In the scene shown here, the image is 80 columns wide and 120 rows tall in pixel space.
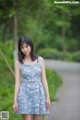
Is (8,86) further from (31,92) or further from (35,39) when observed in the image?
(31,92)

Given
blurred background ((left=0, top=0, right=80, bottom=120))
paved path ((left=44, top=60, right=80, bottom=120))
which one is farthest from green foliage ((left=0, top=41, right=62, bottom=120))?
paved path ((left=44, top=60, right=80, bottom=120))

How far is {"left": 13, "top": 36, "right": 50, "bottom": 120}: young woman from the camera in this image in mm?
5758

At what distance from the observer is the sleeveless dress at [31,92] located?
5758 mm

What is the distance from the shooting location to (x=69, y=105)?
32.3ft

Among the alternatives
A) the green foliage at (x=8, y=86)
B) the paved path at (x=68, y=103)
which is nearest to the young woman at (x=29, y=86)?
the green foliage at (x=8, y=86)

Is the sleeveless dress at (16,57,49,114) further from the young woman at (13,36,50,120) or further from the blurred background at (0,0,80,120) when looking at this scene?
the blurred background at (0,0,80,120)

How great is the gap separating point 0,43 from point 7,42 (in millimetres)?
2043

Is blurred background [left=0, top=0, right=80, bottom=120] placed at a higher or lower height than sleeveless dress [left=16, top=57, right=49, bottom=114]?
higher

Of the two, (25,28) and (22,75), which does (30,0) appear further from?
(22,75)

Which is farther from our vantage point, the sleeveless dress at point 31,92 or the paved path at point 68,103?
the paved path at point 68,103

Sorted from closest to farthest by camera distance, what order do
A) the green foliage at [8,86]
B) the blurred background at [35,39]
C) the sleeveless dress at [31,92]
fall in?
the sleeveless dress at [31,92] → the green foliage at [8,86] → the blurred background at [35,39]

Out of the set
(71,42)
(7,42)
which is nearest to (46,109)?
(7,42)

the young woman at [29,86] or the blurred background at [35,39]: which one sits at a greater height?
the blurred background at [35,39]

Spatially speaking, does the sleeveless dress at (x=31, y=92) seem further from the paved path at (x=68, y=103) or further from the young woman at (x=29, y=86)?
the paved path at (x=68, y=103)
